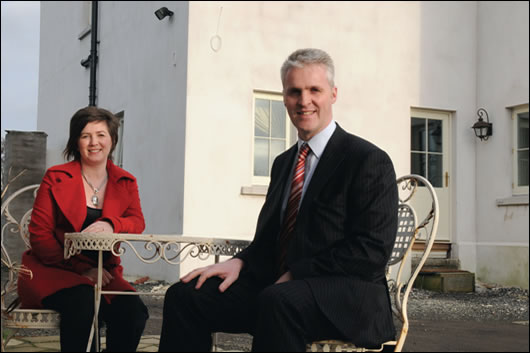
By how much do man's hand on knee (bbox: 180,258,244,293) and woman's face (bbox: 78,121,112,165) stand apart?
1.06 metres

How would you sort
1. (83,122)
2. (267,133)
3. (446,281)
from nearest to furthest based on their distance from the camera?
(83,122), (267,133), (446,281)

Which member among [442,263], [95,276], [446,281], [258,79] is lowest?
[446,281]

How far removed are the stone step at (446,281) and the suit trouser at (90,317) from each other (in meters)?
6.29

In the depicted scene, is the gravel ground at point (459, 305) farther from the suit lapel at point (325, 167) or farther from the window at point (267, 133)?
Answer: the suit lapel at point (325, 167)

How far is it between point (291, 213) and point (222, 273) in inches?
12.4

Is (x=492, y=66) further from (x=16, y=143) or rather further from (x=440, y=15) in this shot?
(x=16, y=143)

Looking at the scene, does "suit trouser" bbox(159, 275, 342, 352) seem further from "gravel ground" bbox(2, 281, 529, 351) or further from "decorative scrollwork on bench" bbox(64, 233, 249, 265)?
"gravel ground" bbox(2, 281, 529, 351)

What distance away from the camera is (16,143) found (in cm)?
931

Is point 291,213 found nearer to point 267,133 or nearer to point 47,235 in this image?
point 47,235

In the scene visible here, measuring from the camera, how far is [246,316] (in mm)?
2439

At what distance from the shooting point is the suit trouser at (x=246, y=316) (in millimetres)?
2141

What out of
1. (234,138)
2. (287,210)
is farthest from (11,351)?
(234,138)

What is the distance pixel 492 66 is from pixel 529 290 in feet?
9.95

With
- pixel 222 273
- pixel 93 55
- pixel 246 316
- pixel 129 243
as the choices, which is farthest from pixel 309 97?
pixel 93 55
